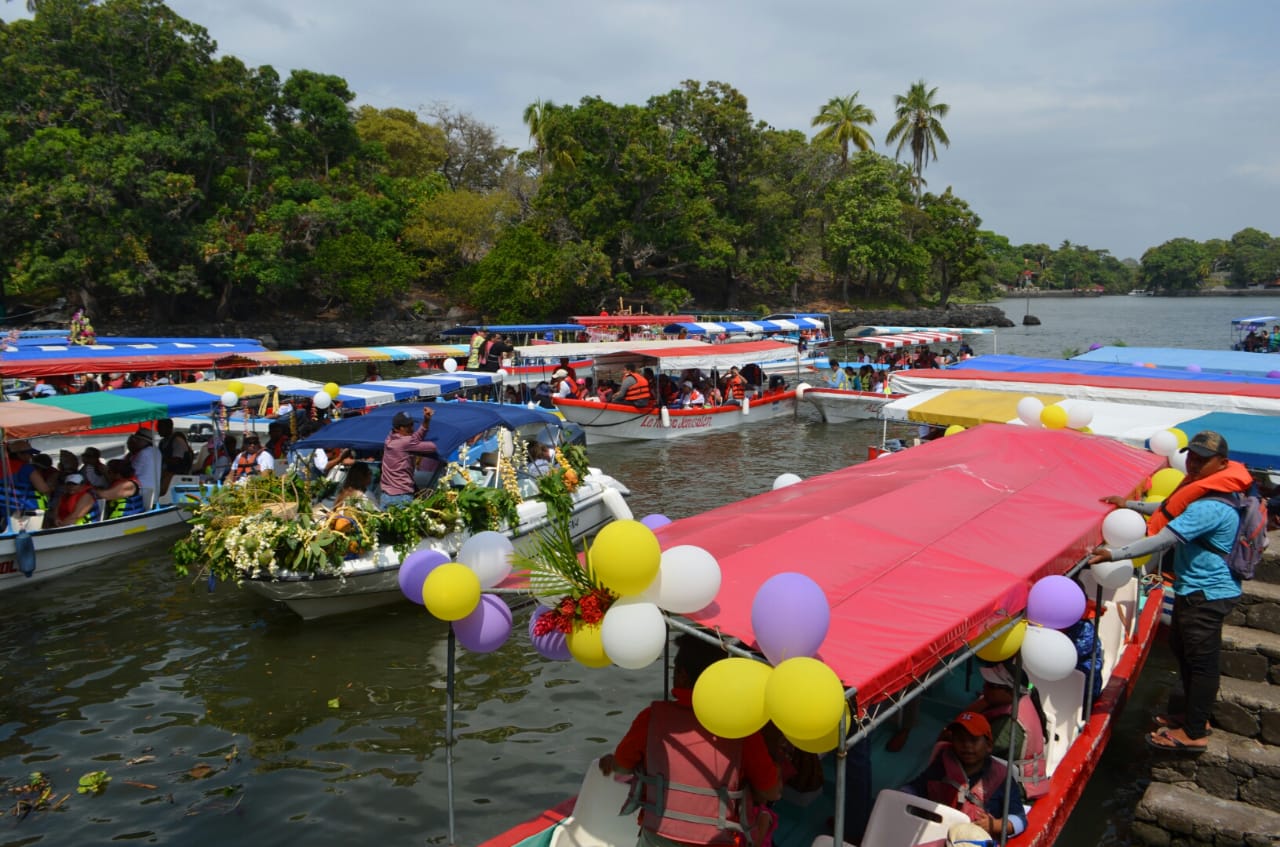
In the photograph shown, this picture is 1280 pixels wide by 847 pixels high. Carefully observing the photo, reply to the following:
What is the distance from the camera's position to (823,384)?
3134 centimetres

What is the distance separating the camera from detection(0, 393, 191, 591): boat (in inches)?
456

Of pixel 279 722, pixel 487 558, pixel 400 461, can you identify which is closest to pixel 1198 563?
pixel 487 558

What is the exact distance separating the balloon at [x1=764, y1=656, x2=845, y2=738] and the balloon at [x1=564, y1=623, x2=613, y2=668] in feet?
3.59

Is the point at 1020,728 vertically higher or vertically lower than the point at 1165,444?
lower

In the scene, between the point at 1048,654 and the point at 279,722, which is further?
the point at 279,722

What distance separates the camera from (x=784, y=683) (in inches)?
141

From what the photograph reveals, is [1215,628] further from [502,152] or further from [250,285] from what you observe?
[502,152]

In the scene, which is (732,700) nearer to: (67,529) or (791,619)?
(791,619)

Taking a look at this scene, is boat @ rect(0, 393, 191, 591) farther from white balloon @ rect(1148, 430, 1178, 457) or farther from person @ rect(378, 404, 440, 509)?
white balloon @ rect(1148, 430, 1178, 457)

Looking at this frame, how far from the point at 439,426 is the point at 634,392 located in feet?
36.7

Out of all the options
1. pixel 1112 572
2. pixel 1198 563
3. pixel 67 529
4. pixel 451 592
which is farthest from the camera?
pixel 67 529

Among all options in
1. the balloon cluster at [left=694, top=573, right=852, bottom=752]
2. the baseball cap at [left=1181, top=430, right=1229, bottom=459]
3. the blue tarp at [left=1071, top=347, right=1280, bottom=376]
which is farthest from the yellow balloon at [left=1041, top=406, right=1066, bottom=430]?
the blue tarp at [left=1071, top=347, right=1280, bottom=376]

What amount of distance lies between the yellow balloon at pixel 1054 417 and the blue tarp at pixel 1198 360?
1139cm

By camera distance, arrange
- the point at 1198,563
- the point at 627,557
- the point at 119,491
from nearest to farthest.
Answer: the point at 627,557 → the point at 1198,563 → the point at 119,491
